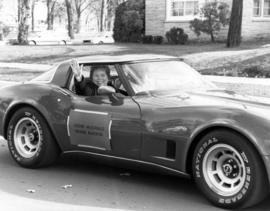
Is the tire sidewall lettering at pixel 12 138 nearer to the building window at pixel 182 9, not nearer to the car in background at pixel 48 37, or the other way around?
the building window at pixel 182 9

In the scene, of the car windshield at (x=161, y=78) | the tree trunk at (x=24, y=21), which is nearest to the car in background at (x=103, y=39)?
the tree trunk at (x=24, y=21)

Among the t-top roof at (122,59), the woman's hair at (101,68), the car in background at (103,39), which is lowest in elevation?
the car in background at (103,39)

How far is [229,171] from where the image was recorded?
187 inches

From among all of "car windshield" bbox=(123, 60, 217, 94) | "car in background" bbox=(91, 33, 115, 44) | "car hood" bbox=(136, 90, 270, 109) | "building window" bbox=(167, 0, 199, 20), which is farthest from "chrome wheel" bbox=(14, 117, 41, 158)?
"car in background" bbox=(91, 33, 115, 44)

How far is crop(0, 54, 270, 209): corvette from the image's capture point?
4.61m

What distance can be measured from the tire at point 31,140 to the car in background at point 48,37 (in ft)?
128

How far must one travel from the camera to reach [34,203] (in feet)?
16.6

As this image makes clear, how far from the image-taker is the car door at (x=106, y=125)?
530 cm

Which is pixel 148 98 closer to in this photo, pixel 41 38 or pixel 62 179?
pixel 62 179

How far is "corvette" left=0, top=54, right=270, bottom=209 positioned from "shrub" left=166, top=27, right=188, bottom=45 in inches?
833

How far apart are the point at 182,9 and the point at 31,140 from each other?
921 inches

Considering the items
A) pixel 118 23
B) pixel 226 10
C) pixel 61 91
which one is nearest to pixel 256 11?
pixel 226 10

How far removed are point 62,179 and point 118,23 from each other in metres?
24.8

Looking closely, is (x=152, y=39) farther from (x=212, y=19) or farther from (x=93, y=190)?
(x=93, y=190)
